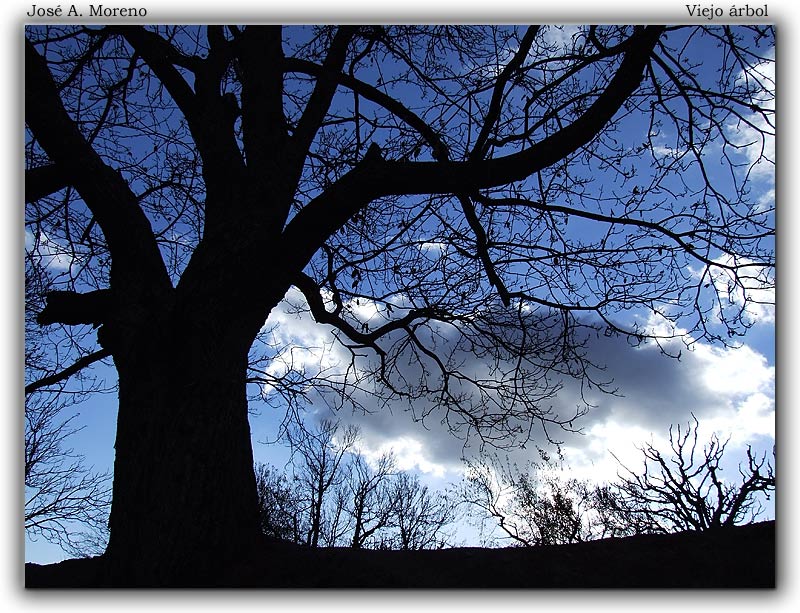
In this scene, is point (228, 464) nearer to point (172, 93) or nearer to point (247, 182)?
point (247, 182)

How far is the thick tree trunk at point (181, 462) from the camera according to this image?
2805mm

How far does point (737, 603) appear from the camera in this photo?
244 cm

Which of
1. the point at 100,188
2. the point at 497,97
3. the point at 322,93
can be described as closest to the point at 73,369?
the point at 100,188

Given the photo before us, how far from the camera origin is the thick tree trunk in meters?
2.80

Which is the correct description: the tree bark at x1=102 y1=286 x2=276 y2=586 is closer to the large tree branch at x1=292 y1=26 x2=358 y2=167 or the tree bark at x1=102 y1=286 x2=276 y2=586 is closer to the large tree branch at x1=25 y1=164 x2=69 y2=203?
the large tree branch at x1=25 y1=164 x2=69 y2=203

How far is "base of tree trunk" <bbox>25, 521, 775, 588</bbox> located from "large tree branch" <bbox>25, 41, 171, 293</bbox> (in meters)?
1.70

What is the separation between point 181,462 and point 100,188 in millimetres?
1792

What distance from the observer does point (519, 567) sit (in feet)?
8.96

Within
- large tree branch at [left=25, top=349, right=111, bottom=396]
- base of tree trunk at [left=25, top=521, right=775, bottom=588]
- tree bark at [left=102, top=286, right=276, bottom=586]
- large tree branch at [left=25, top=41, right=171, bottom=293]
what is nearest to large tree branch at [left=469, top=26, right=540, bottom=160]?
tree bark at [left=102, top=286, right=276, bottom=586]

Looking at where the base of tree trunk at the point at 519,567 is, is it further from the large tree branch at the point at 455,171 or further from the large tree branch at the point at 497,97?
the large tree branch at the point at 497,97

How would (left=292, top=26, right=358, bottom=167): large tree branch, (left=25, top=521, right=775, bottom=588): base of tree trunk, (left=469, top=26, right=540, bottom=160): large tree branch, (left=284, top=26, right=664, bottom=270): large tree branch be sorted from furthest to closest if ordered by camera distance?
(left=292, top=26, right=358, bottom=167): large tree branch
(left=469, top=26, right=540, bottom=160): large tree branch
(left=284, top=26, right=664, bottom=270): large tree branch
(left=25, top=521, right=775, bottom=588): base of tree trunk

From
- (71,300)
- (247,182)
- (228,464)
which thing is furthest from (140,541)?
(247,182)

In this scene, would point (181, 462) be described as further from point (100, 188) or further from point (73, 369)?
point (73, 369)

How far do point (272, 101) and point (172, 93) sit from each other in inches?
32.4
